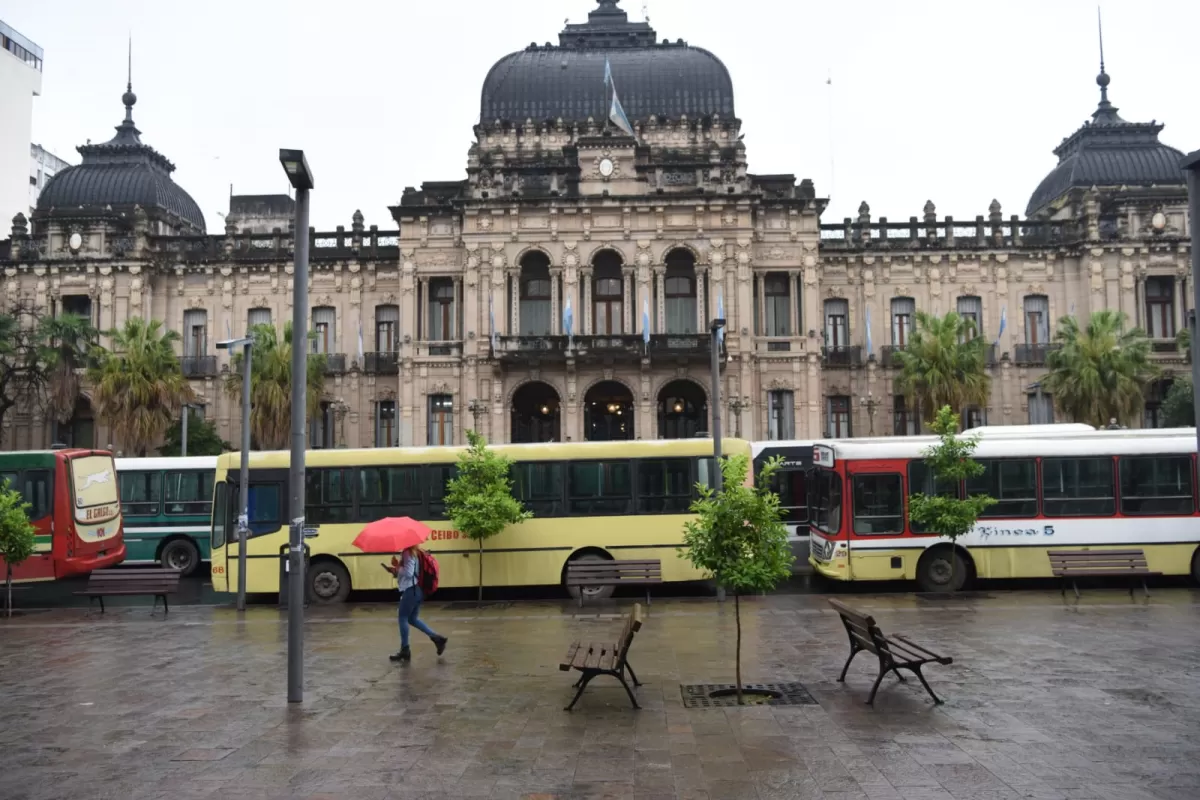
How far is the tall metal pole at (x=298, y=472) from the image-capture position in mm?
11805

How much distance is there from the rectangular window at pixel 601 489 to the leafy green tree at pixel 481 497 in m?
1.21

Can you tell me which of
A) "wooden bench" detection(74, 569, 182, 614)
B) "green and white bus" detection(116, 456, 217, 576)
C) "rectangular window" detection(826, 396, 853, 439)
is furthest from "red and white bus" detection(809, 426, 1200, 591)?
"rectangular window" detection(826, 396, 853, 439)

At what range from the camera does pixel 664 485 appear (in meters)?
21.7

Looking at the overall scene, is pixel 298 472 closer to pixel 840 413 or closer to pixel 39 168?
pixel 840 413

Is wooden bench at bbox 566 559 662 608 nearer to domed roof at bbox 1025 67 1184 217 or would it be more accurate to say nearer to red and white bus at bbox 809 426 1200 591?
red and white bus at bbox 809 426 1200 591

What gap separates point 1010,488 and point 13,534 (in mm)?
21396

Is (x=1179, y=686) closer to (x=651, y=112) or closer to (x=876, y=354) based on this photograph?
(x=876, y=354)

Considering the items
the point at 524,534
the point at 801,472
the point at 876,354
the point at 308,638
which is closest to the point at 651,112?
the point at 876,354

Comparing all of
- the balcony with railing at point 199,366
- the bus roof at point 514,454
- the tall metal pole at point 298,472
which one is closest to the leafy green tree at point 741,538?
the tall metal pole at point 298,472

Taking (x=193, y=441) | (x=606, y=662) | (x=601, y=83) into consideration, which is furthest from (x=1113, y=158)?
(x=606, y=662)

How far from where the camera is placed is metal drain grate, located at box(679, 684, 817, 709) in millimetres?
11461

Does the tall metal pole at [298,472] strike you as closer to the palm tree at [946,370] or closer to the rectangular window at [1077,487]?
the rectangular window at [1077,487]

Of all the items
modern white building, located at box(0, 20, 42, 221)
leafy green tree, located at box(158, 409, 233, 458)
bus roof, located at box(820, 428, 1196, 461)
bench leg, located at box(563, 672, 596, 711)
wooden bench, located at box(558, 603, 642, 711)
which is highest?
modern white building, located at box(0, 20, 42, 221)

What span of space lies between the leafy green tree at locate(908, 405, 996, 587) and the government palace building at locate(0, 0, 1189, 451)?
19.2 metres
